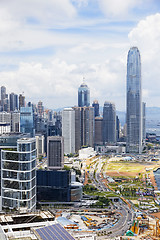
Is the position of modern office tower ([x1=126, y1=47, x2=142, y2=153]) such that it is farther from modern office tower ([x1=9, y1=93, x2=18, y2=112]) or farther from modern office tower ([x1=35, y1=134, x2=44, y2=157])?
modern office tower ([x1=9, y1=93, x2=18, y2=112])

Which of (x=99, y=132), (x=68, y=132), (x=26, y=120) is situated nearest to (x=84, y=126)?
(x=68, y=132)

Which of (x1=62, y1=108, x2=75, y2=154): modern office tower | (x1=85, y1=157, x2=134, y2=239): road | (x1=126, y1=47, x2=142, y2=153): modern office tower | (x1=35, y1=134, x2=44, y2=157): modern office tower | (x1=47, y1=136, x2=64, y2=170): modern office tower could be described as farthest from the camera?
(x1=126, y1=47, x2=142, y2=153): modern office tower

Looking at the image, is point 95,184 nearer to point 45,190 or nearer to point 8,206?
point 45,190

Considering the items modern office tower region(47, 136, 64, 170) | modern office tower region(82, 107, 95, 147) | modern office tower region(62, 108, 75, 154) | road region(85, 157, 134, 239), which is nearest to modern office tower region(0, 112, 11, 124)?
modern office tower region(62, 108, 75, 154)

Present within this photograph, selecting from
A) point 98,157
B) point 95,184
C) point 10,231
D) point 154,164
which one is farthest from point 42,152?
point 10,231

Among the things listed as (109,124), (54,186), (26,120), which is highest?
(26,120)

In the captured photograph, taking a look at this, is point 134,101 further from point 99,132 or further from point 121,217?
point 121,217

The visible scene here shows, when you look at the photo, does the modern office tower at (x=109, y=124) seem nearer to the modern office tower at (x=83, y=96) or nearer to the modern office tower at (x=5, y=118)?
the modern office tower at (x=83, y=96)
